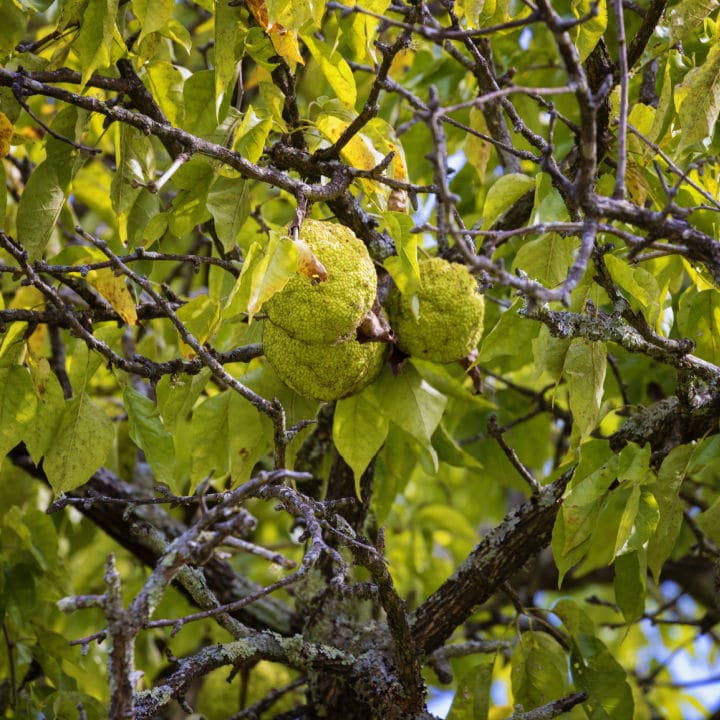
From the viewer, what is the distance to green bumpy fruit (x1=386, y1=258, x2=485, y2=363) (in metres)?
1.74

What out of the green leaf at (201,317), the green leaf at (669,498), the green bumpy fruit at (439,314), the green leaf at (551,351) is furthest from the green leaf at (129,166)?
the green leaf at (669,498)

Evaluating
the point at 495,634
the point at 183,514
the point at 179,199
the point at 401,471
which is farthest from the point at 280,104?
the point at 495,634

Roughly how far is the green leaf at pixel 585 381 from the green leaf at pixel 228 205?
62cm

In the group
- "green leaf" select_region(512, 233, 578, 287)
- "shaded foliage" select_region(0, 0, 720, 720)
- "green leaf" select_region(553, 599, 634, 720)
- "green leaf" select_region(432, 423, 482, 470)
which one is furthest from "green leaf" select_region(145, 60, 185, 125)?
"green leaf" select_region(553, 599, 634, 720)

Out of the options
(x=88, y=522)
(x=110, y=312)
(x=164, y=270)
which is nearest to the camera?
(x=110, y=312)

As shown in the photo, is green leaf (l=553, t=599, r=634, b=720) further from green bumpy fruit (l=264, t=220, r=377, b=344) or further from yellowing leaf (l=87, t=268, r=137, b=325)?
yellowing leaf (l=87, t=268, r=137, b=325)

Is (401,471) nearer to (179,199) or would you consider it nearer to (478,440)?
(478,440)

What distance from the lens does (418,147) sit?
2791 millimetres

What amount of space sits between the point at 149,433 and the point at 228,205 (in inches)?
19.6

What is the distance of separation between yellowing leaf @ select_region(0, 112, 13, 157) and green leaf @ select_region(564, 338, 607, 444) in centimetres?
112

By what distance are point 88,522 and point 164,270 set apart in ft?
2.58

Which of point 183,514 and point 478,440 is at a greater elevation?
point 478,440

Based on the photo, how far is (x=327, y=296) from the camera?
1.57m

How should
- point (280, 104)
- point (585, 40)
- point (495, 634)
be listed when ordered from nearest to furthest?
point (585, 40) < point (280, 104) < point (495, 634)
